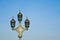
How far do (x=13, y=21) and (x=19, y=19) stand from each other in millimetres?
517

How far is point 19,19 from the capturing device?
64.2ft

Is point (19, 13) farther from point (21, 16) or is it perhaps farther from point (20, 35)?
point (20, 35)

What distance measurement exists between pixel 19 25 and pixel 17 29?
1.21 ft

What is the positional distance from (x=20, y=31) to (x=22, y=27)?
0.39 m

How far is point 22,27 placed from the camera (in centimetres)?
1972

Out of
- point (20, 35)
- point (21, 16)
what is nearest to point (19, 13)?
point (21, 16)

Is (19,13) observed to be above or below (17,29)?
above

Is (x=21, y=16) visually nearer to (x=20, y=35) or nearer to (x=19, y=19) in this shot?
(x=19, y=19)

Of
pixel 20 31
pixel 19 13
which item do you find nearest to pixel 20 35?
pixel 20 31

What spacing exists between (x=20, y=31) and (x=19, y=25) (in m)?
0.52

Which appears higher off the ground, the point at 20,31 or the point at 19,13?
the point at 19,13

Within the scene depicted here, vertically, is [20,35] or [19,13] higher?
[19,13]

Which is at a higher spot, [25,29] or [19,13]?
[19,13]

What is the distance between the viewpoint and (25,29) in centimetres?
1973
